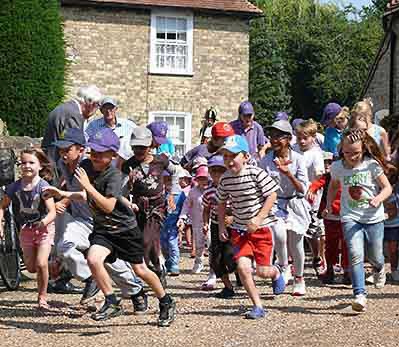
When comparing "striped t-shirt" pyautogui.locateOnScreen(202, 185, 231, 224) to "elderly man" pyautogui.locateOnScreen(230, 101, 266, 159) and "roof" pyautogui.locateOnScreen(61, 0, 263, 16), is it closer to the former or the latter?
"elderly man" pyautogui.locateOnScreen(230, 101, 266, 159)

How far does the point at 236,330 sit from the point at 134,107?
20971 mm

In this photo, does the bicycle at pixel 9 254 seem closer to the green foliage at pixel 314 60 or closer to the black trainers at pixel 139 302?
the black trainers at pixel 139 302

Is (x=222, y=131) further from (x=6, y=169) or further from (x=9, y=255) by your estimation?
(x=9, y=255)

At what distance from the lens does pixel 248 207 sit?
27.1 ft

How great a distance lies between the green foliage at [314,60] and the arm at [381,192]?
130 ft

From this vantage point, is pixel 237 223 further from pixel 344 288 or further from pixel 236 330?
pixel 344 288

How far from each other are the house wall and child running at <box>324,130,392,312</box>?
1920 cm

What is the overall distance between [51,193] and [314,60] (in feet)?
154

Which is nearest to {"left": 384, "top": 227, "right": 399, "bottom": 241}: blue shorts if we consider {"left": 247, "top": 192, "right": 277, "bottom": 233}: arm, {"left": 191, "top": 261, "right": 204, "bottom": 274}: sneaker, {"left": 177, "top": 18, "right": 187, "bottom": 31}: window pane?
{"left": 191, "top": 261, "right": 204, "bottom": 274}: sneaker

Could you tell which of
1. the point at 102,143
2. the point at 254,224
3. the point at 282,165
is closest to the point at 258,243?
the point at 254,224

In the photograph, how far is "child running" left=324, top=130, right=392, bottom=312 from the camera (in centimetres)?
826

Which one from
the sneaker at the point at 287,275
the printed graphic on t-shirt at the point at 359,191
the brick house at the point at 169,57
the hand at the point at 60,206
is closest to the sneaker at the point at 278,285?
the sneaker at the point at 287,275

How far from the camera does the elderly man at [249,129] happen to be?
38.8ft

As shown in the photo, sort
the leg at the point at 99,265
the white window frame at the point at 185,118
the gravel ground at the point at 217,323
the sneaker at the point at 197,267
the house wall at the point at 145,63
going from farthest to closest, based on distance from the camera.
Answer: the white window frame at the point at 185,118
the house wall at the point at 145,63
the sneaker at the point at 197,267
the leg at the point at 99,265
the gravel ground at the point at 217,323
